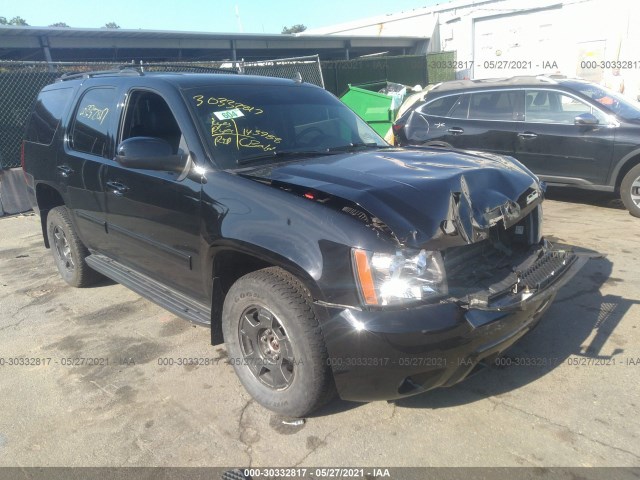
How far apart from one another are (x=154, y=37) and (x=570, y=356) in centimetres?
2454

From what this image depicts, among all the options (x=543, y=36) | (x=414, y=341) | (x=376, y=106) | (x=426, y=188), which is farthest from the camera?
(x=543, y=36)

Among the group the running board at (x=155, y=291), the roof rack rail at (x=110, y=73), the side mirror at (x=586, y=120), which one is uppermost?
the roof rack rail at (x=110, y=73)

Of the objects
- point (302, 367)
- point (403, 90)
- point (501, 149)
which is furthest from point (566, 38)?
point (302, 367)

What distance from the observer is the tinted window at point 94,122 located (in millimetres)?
4086

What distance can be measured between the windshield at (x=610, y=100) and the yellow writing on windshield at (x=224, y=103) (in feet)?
17.4

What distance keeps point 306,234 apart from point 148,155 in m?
1.24

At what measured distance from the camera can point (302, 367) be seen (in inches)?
105

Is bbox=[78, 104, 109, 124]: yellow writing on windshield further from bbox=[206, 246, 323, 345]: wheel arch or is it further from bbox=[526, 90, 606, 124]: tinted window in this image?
bbox=[526, 90, 606, 124]: tinted window

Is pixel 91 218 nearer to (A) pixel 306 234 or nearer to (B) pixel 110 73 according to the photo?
(B) pixel 110 73

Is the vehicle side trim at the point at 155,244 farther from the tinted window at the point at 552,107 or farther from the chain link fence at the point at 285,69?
the chain link fence at the point at 285,69

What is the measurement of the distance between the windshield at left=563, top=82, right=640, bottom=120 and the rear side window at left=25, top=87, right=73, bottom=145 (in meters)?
6.35

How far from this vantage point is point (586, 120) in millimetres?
6691

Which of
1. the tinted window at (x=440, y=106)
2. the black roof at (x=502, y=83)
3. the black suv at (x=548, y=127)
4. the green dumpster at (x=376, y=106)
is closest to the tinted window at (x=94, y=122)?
the black suv at (x=548, y=127)

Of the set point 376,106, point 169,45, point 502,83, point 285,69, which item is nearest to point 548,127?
point 502,83
